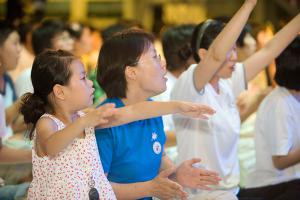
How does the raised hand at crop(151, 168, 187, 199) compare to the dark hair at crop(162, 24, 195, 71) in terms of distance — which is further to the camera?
the dark hair at crop(162, 24, 195, 71)

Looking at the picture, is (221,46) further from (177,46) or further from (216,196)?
(177,46)

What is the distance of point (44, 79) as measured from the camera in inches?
79.7

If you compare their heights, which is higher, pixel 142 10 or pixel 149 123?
pixel 149 123

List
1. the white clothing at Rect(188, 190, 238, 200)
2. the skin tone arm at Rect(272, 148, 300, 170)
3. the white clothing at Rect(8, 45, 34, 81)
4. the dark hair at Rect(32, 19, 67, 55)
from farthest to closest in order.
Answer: the white clothing at Rect(8, 45, 34, 81)
the dark hair at Rect(32, 19, 67, 55)
the skin tone arm at Rect(272, 148, 300, 170)
the white clothing at Rect(188, 190, 238, 200)

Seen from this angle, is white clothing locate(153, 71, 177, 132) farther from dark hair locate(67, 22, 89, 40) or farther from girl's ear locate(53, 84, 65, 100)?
dark hair locate(67, 22, 89, 40)

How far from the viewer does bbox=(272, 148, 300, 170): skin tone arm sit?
272cm

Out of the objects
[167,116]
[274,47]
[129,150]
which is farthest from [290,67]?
[129,150]

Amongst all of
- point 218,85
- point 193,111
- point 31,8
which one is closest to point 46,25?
point 218,85

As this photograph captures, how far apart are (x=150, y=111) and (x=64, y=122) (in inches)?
11.1

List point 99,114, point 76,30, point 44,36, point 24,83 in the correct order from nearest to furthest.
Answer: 1. point 99,114
2. point 24,83
3. point 44,36
4. point 76,30

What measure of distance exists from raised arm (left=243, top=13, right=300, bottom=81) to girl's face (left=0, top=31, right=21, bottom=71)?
1415 millimetres

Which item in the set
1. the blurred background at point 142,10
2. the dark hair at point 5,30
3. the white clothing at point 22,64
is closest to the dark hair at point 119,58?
the dark hair at point 5,30

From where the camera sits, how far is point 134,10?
366 inches

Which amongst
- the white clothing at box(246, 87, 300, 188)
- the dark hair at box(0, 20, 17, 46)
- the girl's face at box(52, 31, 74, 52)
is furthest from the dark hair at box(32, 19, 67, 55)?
the white clothing at box(246, 87, 300, 188)
